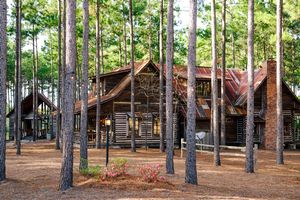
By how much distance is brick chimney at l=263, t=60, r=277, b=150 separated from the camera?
32.6 metres

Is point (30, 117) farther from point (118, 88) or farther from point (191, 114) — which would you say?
point (191, 114)

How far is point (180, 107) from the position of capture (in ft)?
105

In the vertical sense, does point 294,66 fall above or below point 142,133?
above

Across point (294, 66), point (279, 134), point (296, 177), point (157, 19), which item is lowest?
point (296, 177)

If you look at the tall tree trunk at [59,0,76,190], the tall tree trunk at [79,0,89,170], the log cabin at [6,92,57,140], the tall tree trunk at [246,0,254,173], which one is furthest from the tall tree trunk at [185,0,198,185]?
the log cabin at [6,92,57,140]

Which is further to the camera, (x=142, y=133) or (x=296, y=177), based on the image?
(x=142, y=133)

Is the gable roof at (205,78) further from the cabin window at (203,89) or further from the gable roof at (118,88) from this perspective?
the cabin window at (203,89)

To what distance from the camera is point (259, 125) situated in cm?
3434

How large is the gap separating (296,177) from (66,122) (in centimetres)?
1125

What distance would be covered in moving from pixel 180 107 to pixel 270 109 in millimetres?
8628

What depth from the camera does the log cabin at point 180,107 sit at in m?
31.0

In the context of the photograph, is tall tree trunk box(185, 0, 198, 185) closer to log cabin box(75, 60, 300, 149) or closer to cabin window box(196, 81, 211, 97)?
log cabin box(75, 60, 300, 149)

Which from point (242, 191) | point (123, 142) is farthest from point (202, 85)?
point (242, 191)

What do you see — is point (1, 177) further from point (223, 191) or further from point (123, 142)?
point (123, 142)
